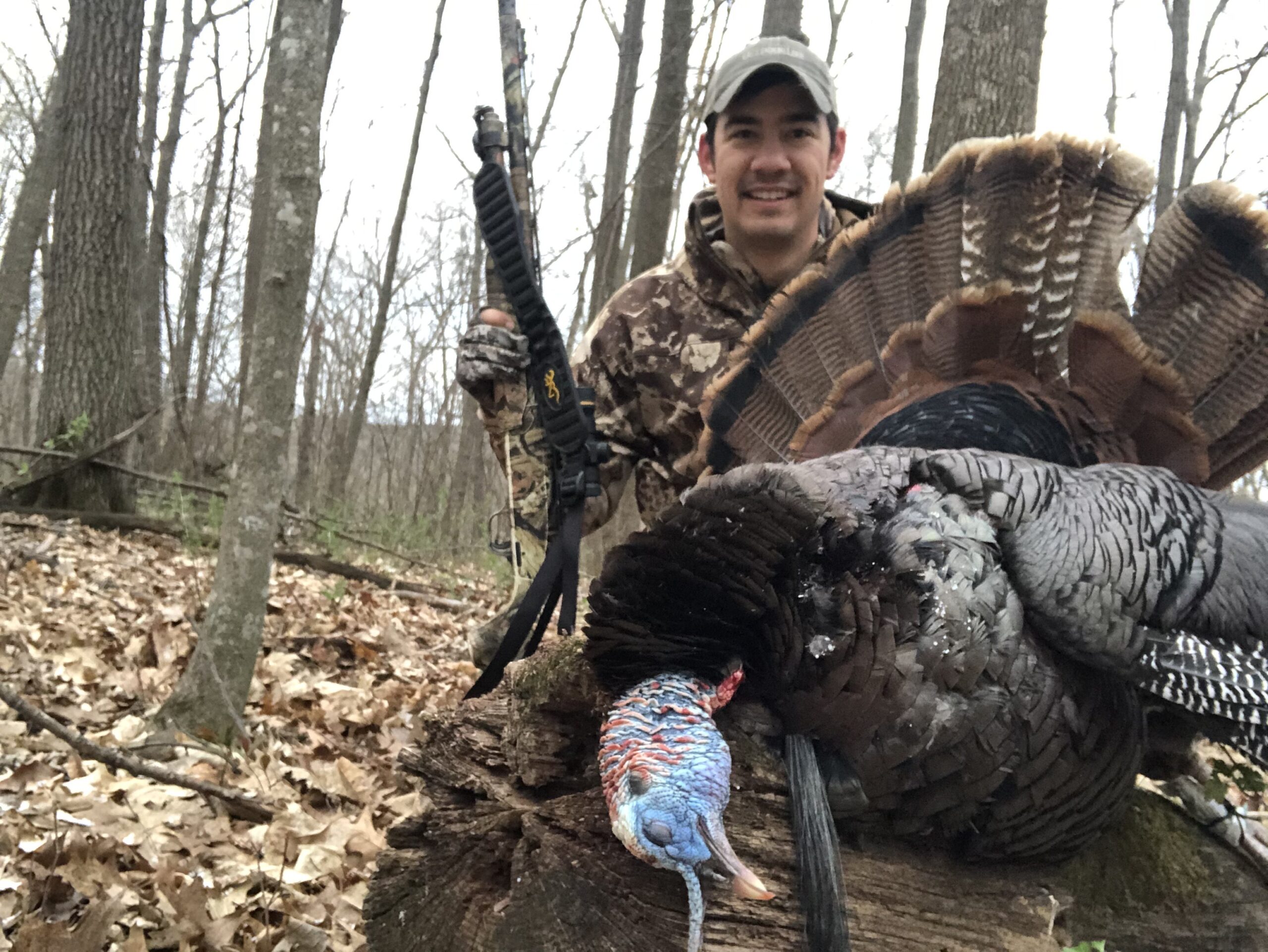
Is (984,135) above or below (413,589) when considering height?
above

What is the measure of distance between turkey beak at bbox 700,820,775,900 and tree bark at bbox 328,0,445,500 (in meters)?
11.4

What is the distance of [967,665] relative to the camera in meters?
1.64

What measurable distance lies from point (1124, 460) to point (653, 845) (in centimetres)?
207

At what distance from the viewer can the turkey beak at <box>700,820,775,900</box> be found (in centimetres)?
138

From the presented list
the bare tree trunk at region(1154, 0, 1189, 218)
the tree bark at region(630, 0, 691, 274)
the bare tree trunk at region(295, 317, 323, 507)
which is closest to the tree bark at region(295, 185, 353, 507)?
the bare tree trunk at region(295, 317, 323, 507)

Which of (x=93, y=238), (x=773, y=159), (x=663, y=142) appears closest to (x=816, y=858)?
(x=773, y=159)

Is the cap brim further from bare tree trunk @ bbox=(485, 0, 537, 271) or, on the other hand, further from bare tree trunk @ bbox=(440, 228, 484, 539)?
bare tree trunk @ bbox=(440, 228, 484, 539)

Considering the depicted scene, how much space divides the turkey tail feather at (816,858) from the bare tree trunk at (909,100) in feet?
37.6

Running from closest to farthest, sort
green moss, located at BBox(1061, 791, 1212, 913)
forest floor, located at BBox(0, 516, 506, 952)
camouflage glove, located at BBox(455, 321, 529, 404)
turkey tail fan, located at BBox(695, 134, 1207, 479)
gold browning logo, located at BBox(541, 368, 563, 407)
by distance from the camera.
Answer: green moss, located at BBox(1061, 791, 1212, 913)
forest floor, located at BBox(0, 516, 506, 952)
turkey tail fan, located at BBox(695, 134, 1207, 479)
gold browning logo, located at BBox(541, 368, 563, 407)
camouflage glove, located at BBox(455, 321, 529, 404)

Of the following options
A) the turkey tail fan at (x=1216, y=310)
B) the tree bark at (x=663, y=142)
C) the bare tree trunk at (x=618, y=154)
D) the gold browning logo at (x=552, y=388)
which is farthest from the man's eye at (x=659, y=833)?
the bare tree trunk at (x=618, y=154)

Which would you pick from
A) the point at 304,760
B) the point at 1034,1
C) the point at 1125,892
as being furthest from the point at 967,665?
the point at 1034,1

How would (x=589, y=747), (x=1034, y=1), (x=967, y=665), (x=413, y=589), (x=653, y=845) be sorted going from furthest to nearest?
(x=413, y=589)
(x=1034, y=1)
(x=589, y=747)
(x=967, y=665)
(x=653, y=845)

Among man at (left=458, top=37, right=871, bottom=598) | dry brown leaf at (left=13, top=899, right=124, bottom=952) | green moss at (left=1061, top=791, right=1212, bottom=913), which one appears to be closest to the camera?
dry brown leaf at (left=13, top=899, right=124, bottom=952)

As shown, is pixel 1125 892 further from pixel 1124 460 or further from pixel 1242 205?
pixel 1242 205
